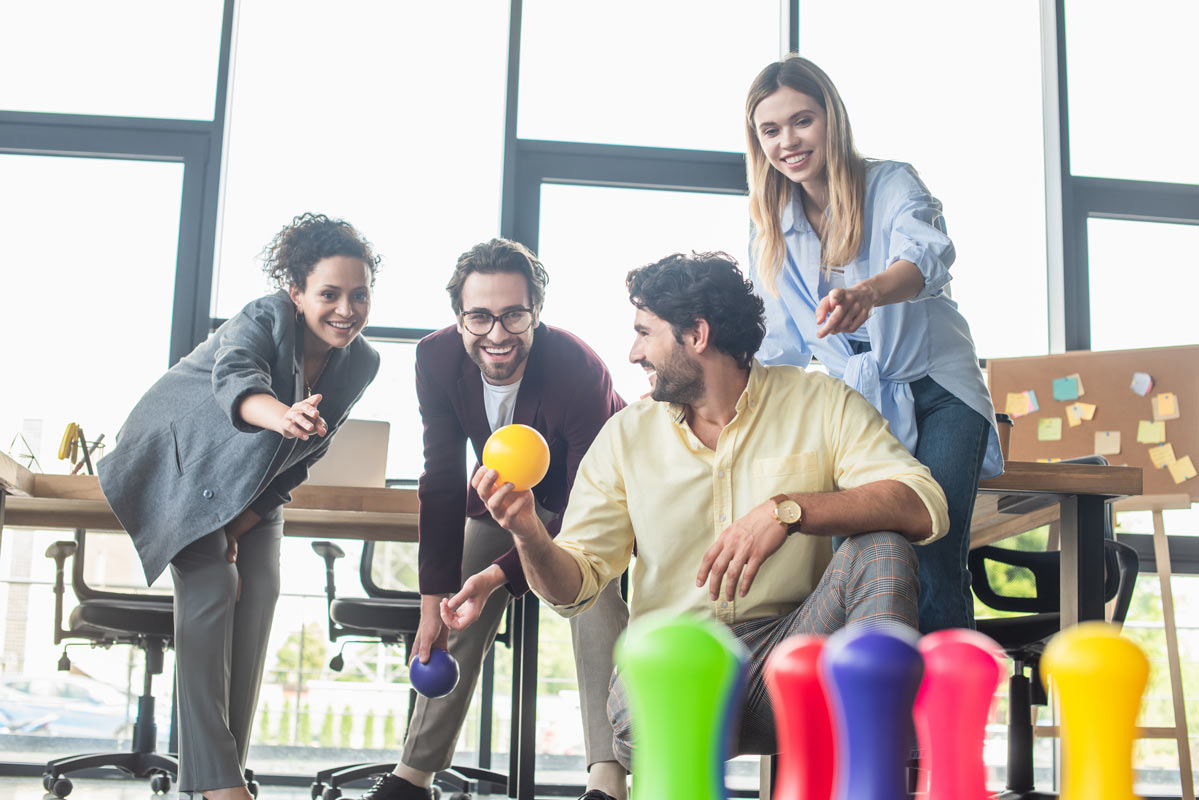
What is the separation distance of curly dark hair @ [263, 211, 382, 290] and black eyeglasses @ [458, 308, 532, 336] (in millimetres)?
422

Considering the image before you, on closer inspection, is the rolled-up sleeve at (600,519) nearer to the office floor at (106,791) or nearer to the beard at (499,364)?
the beard at (499,364)

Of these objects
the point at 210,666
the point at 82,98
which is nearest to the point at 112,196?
the point at 82,98

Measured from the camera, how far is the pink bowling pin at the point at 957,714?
1.82 ft

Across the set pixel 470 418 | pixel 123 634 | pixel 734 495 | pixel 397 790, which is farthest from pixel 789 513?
pixel 123 634

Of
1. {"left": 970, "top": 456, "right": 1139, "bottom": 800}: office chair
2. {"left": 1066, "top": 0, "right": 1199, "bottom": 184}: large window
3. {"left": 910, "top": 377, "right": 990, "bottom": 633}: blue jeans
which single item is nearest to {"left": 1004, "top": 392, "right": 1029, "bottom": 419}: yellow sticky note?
{"left": 970, "top": 456, "right": 1139, "bottom": 800}: office chair

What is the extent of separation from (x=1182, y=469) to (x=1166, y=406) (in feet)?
0.79

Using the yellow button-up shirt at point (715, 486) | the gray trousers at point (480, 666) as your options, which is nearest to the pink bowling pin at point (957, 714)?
the yellow button-up shirt at point (715, 486)

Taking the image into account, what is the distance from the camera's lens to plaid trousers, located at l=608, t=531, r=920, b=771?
1.42 meters

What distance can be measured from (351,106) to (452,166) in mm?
476

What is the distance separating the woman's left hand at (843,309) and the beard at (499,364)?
2.67ft

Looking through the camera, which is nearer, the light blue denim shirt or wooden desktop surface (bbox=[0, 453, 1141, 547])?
the light blue denim shirt

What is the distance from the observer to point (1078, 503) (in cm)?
225

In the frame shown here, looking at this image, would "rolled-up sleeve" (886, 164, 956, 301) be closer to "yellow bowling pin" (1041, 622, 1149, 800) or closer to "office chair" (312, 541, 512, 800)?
"yellow bowling pin" (1041, 622, 1149, 800)

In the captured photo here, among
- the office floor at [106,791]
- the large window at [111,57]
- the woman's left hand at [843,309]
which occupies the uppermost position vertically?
the large window at [111,57]
